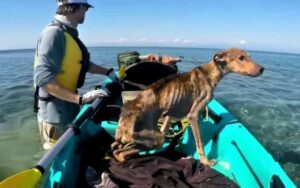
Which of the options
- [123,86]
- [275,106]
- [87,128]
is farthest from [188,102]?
[275,106]

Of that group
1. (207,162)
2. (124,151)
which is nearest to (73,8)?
(124,151)

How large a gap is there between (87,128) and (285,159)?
5.46 m

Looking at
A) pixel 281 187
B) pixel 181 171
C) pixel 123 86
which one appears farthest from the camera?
pixel 123 86

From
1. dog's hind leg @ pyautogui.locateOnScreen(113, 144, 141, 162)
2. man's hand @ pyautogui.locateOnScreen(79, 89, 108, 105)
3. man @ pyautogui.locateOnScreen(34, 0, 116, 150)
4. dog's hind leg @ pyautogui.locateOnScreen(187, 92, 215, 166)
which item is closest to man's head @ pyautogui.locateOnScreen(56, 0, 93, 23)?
man @ pyautogui.locateOnScreen(34, 0, 116, 150)

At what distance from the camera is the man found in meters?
5.07

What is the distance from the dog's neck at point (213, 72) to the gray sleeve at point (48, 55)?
8.47 ft

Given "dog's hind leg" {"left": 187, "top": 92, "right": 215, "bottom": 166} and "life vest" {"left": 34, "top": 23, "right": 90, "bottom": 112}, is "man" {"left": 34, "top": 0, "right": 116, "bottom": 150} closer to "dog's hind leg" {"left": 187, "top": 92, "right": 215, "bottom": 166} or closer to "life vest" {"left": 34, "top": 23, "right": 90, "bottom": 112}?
"life vest" {"left": 34, "top": 23, "right": 90, "bottom": 112}

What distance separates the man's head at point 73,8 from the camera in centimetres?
531

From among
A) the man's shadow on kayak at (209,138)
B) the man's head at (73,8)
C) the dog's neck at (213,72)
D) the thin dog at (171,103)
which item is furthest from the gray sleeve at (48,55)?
the dog's neck at (213,72)

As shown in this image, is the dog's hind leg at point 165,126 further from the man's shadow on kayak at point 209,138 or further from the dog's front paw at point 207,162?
the dog's front paw at point 207,162

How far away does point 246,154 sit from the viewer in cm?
515

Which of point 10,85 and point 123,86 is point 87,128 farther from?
point 10,85

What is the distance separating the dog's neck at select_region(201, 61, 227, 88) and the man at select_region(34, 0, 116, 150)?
6.43 feet

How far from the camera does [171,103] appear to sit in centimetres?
587
